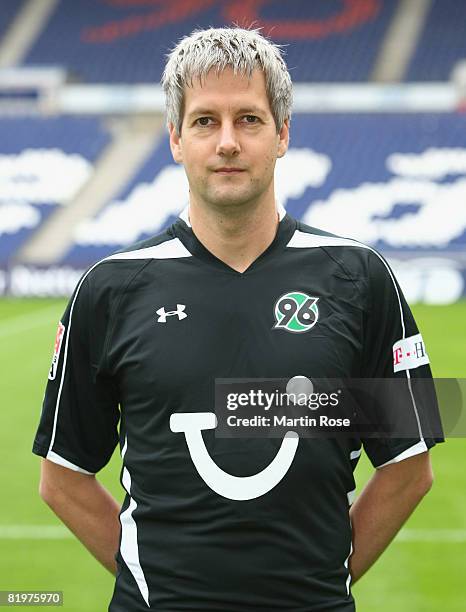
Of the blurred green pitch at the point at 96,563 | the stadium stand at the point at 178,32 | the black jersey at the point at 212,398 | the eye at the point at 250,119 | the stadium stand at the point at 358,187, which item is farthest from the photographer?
the stadium stand at the point at 178,32

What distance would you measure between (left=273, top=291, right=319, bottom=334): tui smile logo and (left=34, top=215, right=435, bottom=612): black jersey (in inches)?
0.4

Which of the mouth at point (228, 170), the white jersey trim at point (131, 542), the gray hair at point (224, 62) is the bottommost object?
the white jersey trim at point (131, 542)

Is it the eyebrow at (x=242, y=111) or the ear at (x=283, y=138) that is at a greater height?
the eyebrow at (x=242, y=111)

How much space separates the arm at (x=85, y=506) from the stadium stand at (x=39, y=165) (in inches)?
724

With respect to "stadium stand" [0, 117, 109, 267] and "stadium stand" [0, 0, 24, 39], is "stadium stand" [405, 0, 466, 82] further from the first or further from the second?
"stadium stand" [0, 0, 24, 39]

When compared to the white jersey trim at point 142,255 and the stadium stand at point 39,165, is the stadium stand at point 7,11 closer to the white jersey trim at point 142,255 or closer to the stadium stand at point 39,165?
the stadium stand at point 39,165

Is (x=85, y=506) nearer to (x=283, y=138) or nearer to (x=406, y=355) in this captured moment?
(x=406, y=355)

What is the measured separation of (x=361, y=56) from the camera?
76.7ft

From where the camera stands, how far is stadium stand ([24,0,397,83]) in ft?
77.4

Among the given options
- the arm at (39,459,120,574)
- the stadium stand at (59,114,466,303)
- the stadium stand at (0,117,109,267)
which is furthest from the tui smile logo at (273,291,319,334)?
the stadium stand at (0,117,109,267)

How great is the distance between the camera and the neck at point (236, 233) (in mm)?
2184

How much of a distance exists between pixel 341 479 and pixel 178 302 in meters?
0.51

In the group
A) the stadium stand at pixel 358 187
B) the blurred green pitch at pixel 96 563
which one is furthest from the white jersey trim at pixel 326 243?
the stadium stand at pixel 358 187

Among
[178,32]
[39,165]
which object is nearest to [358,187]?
[39,165]
